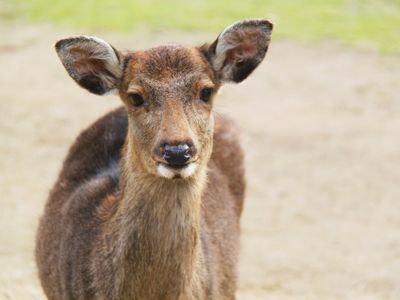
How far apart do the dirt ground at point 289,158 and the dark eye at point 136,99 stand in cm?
344

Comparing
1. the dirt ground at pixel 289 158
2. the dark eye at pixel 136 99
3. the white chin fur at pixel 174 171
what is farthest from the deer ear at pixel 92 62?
the dirt ground at pixel 289 158

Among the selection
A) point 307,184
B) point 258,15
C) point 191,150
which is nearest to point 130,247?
point 191,150

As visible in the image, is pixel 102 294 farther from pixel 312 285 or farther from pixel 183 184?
pixel 312 285

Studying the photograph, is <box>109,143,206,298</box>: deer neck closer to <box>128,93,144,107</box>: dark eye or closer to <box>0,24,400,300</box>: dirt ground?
<box>128,93,144,107</box>: dark eye

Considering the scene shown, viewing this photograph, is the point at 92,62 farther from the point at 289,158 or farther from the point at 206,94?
the point at 289,158

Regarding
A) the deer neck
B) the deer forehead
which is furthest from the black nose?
the deer forehead

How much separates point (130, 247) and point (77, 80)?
4.06ft

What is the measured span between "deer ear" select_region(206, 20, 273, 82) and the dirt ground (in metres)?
3.08

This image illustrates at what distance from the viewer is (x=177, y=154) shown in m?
5.99

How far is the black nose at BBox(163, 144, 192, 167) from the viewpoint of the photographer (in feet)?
19.7

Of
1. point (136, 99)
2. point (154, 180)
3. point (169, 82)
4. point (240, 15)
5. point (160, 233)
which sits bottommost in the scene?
point (240, 15)

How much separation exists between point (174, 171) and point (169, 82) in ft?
2.20

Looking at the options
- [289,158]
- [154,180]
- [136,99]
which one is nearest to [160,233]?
[154,180]

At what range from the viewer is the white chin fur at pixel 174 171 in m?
6.11
